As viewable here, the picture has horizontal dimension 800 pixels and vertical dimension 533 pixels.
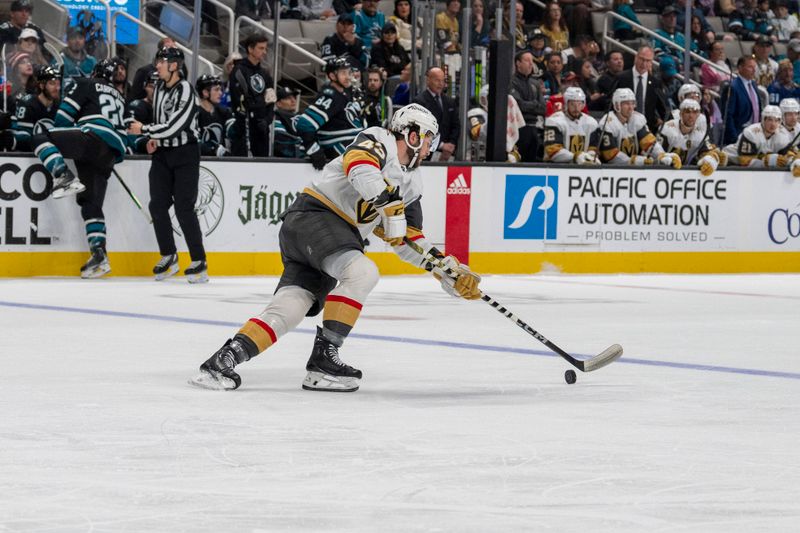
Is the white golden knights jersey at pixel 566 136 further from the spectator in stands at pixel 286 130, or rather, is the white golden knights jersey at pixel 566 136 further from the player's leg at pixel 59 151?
the player's leg at pixel 59 151

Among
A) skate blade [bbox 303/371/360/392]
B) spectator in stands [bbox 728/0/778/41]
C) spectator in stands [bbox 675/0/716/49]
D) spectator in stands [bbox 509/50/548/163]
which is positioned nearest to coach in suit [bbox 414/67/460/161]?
spectator in stands [bbox 509/50/548/163]

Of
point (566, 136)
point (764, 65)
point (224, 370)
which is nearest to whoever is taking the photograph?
point (224, 370)

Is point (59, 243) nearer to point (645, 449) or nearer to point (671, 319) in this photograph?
point (671, 319)

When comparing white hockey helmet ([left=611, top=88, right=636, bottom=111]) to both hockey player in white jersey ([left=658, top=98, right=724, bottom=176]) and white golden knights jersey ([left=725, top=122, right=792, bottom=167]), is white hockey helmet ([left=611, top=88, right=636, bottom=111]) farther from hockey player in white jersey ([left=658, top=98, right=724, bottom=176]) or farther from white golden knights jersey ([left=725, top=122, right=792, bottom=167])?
white golden knights jersey ([left=725, top=122, right=792, bottom=167])

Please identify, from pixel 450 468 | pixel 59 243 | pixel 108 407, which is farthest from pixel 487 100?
pixel 450 468

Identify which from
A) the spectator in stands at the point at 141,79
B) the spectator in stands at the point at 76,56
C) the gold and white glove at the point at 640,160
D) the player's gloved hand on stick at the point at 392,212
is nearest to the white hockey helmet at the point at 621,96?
the gold and white glove at the point at 640,160

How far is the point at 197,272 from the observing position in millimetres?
12211

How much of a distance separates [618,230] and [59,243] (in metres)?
5.35

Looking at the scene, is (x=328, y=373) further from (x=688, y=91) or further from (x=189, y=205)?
(x=688, y=91)

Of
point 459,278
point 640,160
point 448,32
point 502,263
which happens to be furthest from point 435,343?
point 640,160

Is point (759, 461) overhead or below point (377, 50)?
below

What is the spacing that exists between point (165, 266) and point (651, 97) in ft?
19.4

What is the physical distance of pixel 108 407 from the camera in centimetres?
565

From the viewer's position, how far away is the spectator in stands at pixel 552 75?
1603cm
